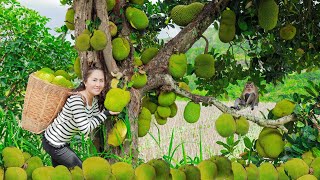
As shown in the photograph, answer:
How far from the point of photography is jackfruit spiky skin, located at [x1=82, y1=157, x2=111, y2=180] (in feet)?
2.52

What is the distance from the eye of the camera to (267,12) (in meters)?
2.97

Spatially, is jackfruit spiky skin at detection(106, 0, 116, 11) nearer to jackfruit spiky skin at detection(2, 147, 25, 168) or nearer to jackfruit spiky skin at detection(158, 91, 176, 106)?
jackfruit spiky skin at detection(158, 91, 176, 106)

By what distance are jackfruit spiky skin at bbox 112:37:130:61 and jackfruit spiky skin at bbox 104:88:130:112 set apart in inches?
10.9

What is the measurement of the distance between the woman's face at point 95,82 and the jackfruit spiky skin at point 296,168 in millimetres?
1984

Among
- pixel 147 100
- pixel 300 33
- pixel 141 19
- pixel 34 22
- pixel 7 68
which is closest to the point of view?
pixel 141 19

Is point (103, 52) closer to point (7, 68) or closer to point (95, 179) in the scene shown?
point (7, 68)

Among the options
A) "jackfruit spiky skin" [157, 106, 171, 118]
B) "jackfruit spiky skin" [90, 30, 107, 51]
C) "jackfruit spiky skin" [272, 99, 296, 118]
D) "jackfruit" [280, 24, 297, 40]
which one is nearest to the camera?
"jackfruit spiky skin" [272, 99, 296, 118]

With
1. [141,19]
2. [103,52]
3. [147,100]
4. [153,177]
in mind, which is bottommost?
[153,177]

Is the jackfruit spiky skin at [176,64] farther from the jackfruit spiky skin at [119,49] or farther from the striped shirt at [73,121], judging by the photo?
the striped shirt at [73,121]

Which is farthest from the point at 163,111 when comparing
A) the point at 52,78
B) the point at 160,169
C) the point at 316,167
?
the point at 160,169

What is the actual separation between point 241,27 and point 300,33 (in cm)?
105

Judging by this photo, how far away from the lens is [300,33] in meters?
4.02

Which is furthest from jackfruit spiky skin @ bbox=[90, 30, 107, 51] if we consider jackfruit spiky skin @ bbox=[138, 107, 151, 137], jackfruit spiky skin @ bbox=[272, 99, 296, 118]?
jackfruit spiky skin @ bbox=[272, 99, 296, 118]

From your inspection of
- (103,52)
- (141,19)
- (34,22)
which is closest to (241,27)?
(141,19)
